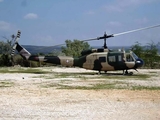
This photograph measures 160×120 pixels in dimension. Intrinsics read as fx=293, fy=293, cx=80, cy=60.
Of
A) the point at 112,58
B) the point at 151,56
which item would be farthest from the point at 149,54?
the point at 112,58

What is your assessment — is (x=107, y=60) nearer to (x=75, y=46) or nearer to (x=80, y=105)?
(x=80, y=105)

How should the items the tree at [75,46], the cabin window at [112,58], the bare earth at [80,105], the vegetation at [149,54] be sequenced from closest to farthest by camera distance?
1. the bare earth at [80,105]
2. the cabin window at [112,58]
3. the vegetation at [149,54]
4. the tree at [75,46]

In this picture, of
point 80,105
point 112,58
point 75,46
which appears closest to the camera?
point 80,105

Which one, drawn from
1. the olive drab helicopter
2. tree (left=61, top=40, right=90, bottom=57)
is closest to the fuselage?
the olive drab helicopter

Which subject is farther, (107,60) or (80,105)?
(107,60)

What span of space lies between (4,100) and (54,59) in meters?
14.1

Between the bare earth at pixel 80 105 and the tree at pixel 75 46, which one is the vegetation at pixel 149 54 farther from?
the bare earth at pixel 80 105

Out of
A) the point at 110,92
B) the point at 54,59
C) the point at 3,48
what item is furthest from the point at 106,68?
the point at 3,48

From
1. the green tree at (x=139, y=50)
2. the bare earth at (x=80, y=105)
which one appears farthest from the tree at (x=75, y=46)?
the bare earth at (x=80, y=105)

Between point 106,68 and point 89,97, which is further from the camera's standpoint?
point 106,68

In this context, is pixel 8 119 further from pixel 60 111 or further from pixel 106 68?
pixel 106 68

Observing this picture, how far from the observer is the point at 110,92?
41.5 ft

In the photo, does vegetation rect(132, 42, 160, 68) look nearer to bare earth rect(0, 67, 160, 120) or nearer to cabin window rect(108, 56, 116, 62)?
cabin window rect(108, 56, 116, 62)

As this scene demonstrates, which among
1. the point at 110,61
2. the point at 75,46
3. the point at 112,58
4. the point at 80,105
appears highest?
the point at 75,46
